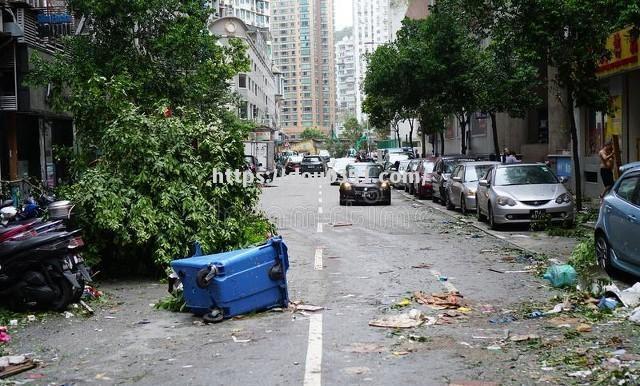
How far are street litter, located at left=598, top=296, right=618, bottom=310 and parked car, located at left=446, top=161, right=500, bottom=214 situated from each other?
12.4 meters

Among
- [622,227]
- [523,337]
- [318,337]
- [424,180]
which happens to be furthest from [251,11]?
[523,337]

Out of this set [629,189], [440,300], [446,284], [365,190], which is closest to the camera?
[440,300]

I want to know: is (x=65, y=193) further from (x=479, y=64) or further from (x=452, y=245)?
(x=479, y=64)

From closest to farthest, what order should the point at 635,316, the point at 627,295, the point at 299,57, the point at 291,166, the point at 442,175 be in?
the point at 635,316
the point at 627,295
the point at 442,175
the point at 291,166
the point at 299,57

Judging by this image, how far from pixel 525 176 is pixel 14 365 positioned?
13870 mm

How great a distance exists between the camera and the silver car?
53.9ft

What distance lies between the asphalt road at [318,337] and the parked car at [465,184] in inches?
329

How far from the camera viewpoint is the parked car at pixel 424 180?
94.0 feet

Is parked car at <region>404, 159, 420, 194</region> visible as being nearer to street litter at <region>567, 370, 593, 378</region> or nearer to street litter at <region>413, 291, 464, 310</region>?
street litter at <region>413, 291, 464, 310</region>

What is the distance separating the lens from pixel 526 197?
1658 cm

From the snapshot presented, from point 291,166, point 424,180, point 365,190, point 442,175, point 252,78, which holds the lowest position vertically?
point 365,190

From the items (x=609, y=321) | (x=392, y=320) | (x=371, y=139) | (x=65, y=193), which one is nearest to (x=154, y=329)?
(x=392, y=320)

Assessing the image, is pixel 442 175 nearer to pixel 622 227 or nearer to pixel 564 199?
pixel 564 199

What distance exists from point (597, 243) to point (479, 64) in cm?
2005
